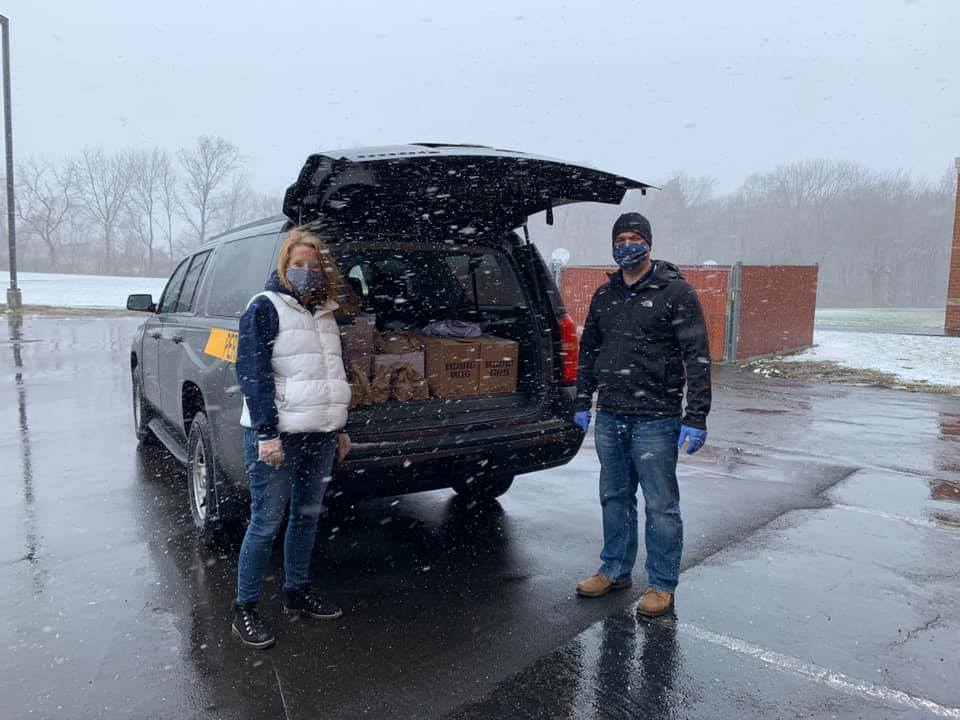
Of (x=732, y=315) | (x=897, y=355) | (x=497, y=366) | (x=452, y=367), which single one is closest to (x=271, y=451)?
(x=452, y=367)

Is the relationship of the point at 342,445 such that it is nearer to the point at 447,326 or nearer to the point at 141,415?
the point at 447,326

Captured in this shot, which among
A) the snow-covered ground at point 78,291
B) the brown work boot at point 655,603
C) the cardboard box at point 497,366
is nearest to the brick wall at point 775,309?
the cardboard box at point 497,366

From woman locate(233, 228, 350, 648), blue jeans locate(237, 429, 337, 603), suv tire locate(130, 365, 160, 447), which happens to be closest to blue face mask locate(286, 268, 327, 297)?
woman locate(233, 228, 350, 648)

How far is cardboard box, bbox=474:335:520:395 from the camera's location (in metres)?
4.51

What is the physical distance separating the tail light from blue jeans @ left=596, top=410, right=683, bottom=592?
0.64m

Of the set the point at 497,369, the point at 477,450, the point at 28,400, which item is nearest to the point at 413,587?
the point at 477,450

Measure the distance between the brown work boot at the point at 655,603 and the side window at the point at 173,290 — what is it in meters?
4.04

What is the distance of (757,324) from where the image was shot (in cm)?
1390

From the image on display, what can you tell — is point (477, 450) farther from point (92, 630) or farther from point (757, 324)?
point (757, 324)

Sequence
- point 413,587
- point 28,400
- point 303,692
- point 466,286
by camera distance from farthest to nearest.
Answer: point 28,400, point 466,286, point 413,587, point 303,692

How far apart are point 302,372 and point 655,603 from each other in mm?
1916

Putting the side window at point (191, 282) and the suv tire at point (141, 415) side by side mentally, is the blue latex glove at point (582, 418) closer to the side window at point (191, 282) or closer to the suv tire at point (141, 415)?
the side window at point (191, 282)

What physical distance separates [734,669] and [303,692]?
169 cm

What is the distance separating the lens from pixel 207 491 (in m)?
4.13
